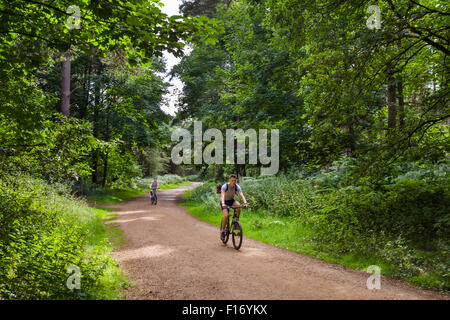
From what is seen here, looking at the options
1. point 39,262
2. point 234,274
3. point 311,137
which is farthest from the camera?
point 311,137

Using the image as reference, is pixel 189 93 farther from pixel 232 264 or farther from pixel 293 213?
pixel 232 264

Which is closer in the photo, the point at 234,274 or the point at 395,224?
the point at 234,274

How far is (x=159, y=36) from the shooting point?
4523 millimetres

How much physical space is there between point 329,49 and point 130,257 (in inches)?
306

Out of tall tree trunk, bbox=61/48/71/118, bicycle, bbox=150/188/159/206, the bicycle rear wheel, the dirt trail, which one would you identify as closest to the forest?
the dirt trail

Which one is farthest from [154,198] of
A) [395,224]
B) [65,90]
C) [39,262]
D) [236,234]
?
[395,224]

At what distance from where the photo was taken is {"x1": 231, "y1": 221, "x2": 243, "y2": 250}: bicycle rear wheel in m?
8.25

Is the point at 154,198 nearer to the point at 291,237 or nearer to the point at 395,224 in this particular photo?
the point at 291,237

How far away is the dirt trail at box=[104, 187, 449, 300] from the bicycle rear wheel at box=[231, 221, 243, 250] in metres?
0.27

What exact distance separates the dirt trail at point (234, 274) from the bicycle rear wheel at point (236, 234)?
0.27 metres

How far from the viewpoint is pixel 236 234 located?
8.40 metres

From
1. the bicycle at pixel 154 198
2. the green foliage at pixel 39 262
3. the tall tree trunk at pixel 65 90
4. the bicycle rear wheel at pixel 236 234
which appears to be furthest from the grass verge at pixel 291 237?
the tall tree trunk at pixel 65 90

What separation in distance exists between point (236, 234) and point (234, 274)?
2.43 m
